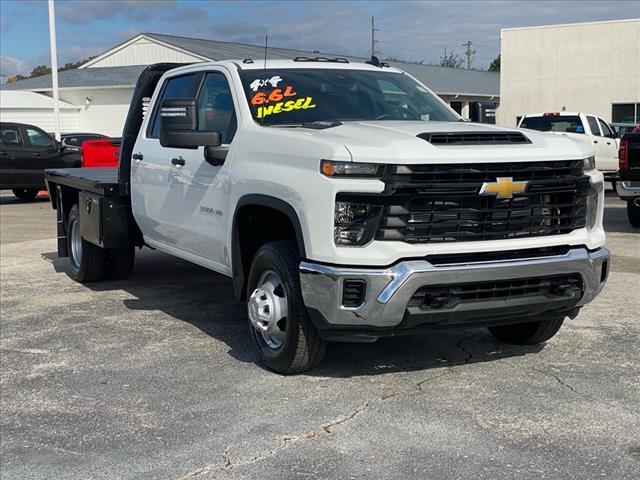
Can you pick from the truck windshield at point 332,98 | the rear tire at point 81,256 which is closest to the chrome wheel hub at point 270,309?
the truck windshield at point 332,98

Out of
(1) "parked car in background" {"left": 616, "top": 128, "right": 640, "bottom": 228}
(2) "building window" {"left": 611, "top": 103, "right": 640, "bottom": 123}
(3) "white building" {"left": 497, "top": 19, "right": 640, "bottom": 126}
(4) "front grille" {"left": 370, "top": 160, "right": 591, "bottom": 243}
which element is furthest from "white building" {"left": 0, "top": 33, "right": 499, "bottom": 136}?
(4) "front grille" {"left": 370, "top": 160, "right": 591, "bottom": 243}

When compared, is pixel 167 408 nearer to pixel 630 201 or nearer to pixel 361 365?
pixel 361 365

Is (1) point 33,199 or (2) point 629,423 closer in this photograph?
(2) point 629,423

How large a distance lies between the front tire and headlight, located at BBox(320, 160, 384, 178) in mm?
709

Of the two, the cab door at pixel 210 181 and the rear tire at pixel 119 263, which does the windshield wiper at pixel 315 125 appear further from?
the rear tire at pixel 119 263

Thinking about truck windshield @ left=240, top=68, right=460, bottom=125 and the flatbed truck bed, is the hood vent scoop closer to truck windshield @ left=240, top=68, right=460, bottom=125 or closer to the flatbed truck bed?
truck windshield @ left=240, top=68, right=460, bottom=125

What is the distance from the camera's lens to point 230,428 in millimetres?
4531

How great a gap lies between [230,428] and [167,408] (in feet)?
1.80

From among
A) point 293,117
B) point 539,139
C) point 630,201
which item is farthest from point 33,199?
point 539,139

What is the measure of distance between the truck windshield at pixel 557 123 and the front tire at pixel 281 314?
600 inches

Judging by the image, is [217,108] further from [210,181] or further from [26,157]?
[26,157]

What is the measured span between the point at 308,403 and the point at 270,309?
2.29 feet

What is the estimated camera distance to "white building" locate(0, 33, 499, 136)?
36.2 metres

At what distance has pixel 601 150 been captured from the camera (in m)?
19.6
